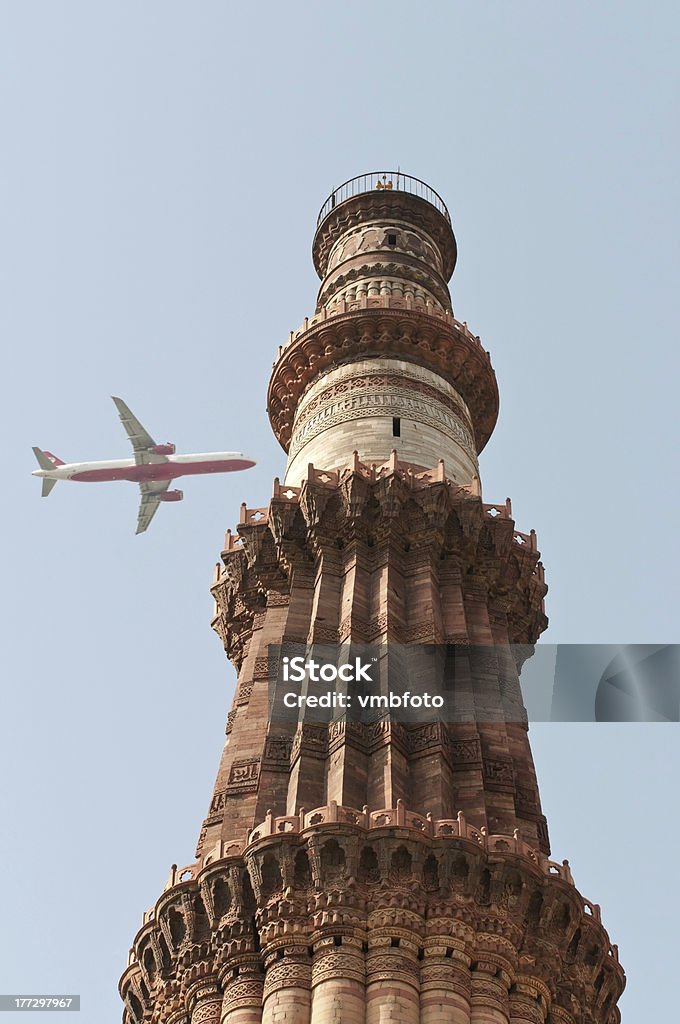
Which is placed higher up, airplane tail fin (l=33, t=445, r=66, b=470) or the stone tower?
airplane tail fin (l=33, t=445, r=66, b=470)

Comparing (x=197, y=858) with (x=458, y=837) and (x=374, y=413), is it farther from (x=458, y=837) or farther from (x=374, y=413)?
(x=374, y=413)

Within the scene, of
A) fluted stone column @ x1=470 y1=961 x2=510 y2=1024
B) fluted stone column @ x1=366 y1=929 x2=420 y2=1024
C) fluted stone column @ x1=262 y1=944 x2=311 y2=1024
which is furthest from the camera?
fluted stone column @ x1=470 y1=961 x2=510 y2=1024

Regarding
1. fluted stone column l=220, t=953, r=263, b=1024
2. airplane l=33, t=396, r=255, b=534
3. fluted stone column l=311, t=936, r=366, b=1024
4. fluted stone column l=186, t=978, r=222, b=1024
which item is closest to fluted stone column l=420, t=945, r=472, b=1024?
fluted stone column l=311, t=936, r=366, b=1024

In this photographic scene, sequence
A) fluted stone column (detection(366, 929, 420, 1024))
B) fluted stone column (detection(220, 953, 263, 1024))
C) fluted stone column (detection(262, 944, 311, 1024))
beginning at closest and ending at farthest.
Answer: fluted stone column (detection(366, 929, 420, 1024)), fluted stone column (detection(262, 944, 311, 1024)), fluted stone column (detection(220, 953, 263, 1024))

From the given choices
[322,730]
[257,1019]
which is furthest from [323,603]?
[257,1019]

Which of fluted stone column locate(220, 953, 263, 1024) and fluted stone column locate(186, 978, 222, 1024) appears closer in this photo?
fluted stone column locate(220, 953, 263, 1024)

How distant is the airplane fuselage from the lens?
138ft

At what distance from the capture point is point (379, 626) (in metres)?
27.1

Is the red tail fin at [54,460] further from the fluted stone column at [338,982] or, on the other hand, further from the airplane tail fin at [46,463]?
the fluted stone column at [338,982]

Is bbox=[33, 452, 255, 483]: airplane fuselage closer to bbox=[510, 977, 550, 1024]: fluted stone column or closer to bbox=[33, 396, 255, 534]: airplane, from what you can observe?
bbox=[33, 396, 255, 534]: airplane

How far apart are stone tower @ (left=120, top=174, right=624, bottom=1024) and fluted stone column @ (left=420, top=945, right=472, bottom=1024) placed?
0.10ft

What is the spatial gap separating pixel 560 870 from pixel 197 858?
20.0ft

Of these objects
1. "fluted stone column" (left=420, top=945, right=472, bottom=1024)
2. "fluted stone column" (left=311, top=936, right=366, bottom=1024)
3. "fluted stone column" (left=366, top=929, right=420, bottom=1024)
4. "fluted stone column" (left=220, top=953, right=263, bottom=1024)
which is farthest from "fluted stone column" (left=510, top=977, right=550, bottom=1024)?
"fluted stone column" (left=220, top=953, right=263, bottom=1024)

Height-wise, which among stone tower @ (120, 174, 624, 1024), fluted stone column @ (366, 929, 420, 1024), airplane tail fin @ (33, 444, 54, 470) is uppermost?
airplane tail fin @ (33, 444, 54, 470)
